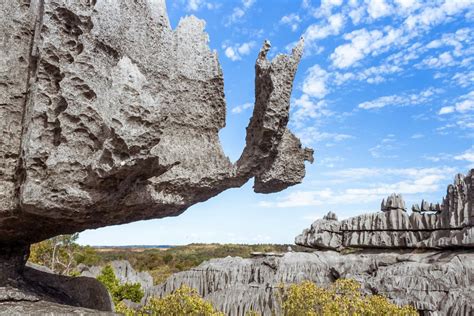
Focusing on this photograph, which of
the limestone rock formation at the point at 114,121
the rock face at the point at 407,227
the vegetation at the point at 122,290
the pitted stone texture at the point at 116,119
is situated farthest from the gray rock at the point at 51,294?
the rock face at the point at 407,227

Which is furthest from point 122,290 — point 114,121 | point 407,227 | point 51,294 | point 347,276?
point 114,121

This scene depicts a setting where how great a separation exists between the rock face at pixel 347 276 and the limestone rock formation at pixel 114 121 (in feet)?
26.3

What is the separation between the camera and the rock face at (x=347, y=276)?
548 inches

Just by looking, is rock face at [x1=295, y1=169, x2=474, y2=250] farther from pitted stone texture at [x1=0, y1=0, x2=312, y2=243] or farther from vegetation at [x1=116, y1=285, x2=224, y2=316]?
pitted stone texture at [x1=0, y1=0, x2=312, y2=243]

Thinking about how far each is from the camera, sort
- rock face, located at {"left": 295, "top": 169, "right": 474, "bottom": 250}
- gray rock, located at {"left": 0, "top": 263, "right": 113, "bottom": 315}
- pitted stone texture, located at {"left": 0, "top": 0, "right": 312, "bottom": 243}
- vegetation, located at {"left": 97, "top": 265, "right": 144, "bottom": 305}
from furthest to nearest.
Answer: vegetation, located at {"left": 97, "top": 265, "right": 144, "bottom": 305}
rock face, located at {"left": 295, "top": 169, "right": 474, "bottom": 250}
gray rock, located at {"left": 0, "top": 263, "right": 113, "bottom": 315}
pitted stone texture, located at {"left": 0, "top": 0, "right": 312, "bottom": 243}

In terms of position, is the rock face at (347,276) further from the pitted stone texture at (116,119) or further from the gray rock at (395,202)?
the pitted stone texture at (116,119)

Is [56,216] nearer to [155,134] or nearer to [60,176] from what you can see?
[60,176]

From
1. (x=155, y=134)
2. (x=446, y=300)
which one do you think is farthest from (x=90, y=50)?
(x=446, y=300)

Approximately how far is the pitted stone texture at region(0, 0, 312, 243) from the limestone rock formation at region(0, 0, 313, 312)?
0.01m

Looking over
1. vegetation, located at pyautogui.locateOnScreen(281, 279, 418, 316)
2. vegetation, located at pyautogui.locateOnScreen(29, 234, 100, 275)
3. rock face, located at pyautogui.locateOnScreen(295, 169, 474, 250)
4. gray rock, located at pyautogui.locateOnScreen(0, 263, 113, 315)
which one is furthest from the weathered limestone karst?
vegetation, located at pyautogui.locateOnScreen(29, 234, 100, 275)

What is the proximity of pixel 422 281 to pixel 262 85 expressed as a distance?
13335 millimetres

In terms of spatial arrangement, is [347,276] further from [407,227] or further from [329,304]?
[329,304]

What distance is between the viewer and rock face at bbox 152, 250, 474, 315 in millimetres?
13922

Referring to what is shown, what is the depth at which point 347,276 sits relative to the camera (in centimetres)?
1889
